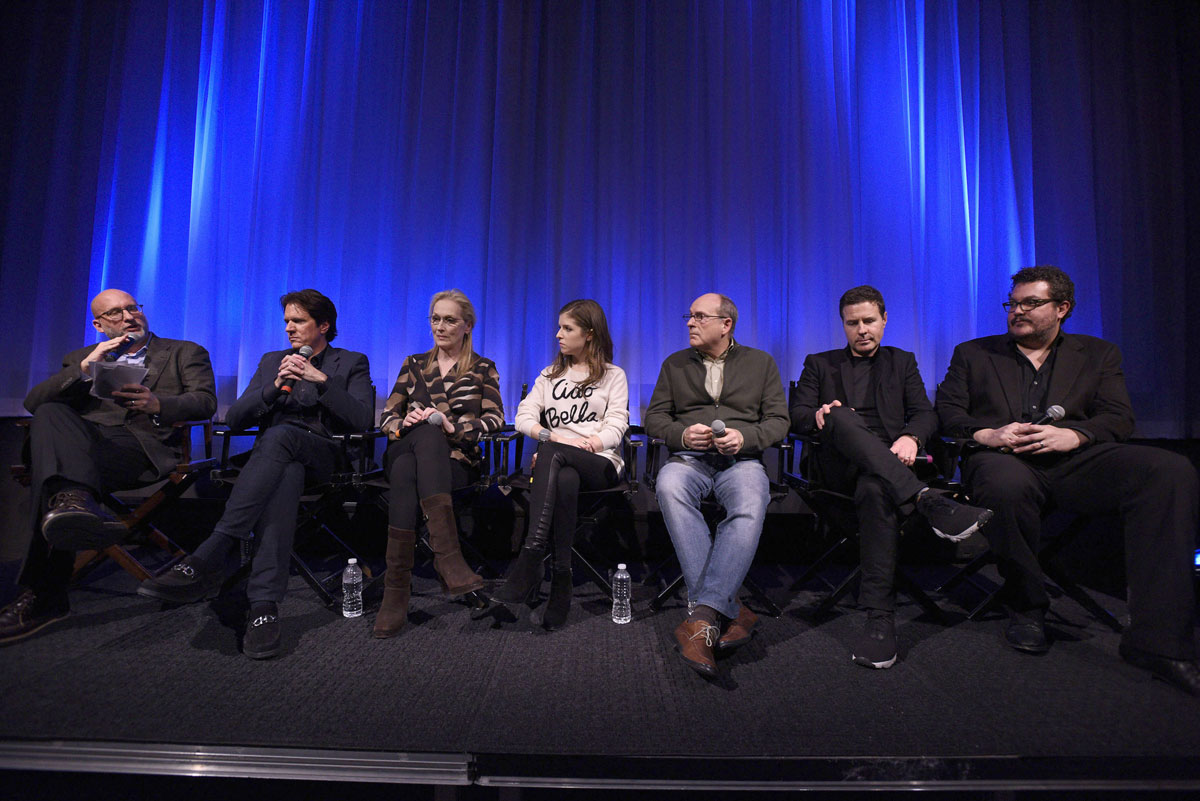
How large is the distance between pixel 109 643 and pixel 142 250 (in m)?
2.90

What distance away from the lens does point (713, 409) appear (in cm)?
276

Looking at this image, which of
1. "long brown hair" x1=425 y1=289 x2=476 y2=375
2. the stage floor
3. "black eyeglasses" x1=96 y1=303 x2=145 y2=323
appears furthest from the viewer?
"long brown hair" x1=425 y1=289 x2=476 y2=375

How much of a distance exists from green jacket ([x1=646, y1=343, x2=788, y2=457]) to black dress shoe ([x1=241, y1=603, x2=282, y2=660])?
5.98 ft

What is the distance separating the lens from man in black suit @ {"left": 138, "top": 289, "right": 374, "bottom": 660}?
2133 millimetres

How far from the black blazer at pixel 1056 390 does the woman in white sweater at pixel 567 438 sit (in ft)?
5.56

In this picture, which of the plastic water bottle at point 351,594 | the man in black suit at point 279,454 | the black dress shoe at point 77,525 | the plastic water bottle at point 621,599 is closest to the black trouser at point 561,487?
the plastic water bottle at point 621,599

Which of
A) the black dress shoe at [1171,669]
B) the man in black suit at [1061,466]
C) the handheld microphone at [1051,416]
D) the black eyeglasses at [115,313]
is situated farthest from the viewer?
the black eyeglasses at [115,313]

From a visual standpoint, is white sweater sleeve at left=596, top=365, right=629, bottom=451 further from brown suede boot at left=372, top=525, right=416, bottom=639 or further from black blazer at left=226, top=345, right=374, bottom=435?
black blazer at left=226, top=345, right=374, bottom=435

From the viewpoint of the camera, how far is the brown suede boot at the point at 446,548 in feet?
7.62

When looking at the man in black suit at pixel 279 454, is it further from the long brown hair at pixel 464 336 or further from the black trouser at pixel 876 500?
the black trouser at pixel 876 500

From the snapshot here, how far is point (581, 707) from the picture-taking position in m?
1.76

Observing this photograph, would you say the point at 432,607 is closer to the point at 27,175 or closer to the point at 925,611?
the point at 925,611

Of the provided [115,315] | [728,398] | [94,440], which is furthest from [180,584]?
[728,398]

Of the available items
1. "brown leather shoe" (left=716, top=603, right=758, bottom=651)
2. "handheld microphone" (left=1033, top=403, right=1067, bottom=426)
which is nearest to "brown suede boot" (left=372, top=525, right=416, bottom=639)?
"brown leather shoe" (left=716, top=603, right=758, bottom=651)
